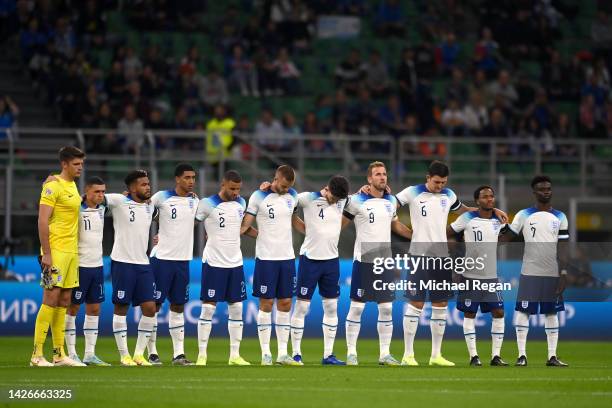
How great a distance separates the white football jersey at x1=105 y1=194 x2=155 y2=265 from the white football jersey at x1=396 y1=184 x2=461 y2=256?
134 inches

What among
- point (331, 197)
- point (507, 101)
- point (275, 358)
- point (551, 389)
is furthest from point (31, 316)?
point (507, 101)

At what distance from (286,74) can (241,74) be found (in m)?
1.04

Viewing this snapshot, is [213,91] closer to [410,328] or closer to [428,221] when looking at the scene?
[428,221]

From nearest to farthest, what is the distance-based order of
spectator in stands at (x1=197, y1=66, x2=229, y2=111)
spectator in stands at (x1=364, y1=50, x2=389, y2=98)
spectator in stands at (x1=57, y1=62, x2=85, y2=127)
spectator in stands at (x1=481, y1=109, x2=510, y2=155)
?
spectator in stands at (x1=57, y1=62, x2=85, y2=127), spectator in stands at (x1=197, y1=66, x2=229, y2=111), spectator in stands at (x1=481, y1=109, x2=510, y2=155), spectator in stands at (x1=364, y1=50, x2=389, y2=98)

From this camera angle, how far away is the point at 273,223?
Answer: 663 inches

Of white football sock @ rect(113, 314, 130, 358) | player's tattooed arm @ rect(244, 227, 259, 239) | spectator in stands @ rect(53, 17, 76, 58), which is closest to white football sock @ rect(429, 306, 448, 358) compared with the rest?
player's tattooed arm @ rect(244, 227, 259, 239)

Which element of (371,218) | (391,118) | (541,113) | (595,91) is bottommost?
(371,218)

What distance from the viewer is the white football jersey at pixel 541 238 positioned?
16906 mm

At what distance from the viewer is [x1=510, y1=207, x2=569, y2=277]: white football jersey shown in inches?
666

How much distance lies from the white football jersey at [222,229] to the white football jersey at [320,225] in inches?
33.7

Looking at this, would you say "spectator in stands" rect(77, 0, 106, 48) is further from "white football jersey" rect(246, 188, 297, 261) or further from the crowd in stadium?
"white football jersey" rect(246, 188, 297, 261)

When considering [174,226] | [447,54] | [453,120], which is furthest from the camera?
[447,54]

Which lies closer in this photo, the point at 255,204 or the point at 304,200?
the point at 255,204

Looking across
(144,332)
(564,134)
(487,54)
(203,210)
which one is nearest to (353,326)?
(203,210)
